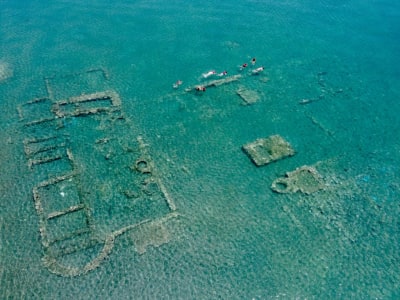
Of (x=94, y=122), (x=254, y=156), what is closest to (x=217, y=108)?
(x=254, y=156)

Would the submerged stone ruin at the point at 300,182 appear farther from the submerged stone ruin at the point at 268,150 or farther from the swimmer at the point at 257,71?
the swimmer at the point at 257,71

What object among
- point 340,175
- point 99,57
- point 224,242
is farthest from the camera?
point 99,57

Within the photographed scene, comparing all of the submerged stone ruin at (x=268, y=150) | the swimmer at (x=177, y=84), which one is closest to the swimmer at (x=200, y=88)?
the swimmer at (x=177, y=84)

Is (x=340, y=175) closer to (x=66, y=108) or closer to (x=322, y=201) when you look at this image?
(x=322, y=201)

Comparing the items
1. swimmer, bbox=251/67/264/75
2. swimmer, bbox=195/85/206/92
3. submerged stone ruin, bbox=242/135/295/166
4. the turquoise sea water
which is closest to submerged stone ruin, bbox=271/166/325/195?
the turquoise sea water

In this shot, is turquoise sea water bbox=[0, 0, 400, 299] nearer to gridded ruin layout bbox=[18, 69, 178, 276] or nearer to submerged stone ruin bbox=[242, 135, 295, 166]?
gridded ruin layout bbox=[18, 69, 178, 276]

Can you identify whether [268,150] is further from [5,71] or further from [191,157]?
[5,71]

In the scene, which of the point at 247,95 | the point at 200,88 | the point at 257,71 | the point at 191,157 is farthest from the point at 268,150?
the point at 257,71
